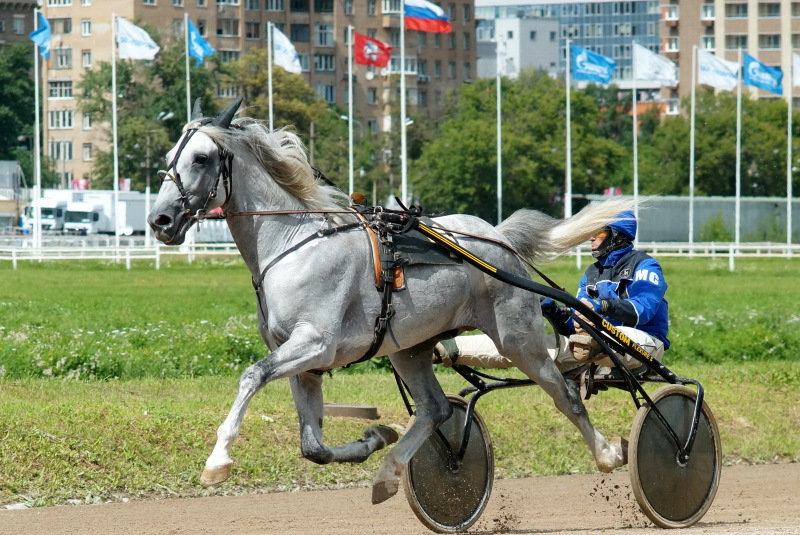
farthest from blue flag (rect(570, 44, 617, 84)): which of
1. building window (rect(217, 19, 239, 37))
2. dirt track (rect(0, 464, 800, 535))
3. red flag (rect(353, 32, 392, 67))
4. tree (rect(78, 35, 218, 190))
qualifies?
building window (rect(217, 19, 239, 37))

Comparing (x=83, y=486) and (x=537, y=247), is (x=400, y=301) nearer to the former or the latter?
(x=537, y=247)

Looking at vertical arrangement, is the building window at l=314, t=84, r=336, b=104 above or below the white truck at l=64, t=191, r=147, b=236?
above

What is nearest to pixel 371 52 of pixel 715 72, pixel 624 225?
pixel 715 72

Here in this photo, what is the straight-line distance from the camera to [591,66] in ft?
150

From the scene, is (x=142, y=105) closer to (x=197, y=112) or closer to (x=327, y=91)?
(x=327, y=91)

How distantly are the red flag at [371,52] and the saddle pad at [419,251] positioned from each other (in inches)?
1350

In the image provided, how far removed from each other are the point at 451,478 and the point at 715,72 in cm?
4211

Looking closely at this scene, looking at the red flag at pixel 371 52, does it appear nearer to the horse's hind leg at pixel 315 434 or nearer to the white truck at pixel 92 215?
the white truck at pixel 92 215

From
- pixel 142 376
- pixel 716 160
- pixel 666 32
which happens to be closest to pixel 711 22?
pixel 666 32

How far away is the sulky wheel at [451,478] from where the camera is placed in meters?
7.76

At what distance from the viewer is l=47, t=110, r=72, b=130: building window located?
87625mm

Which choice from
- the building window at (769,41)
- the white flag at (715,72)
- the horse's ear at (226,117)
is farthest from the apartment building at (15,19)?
the horse's ear at (226,117)

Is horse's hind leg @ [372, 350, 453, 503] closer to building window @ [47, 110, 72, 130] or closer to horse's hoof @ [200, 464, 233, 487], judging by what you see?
horse's hoof @ [200, 464, 233, 487]

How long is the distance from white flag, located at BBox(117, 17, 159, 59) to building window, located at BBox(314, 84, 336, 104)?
53729 mm
